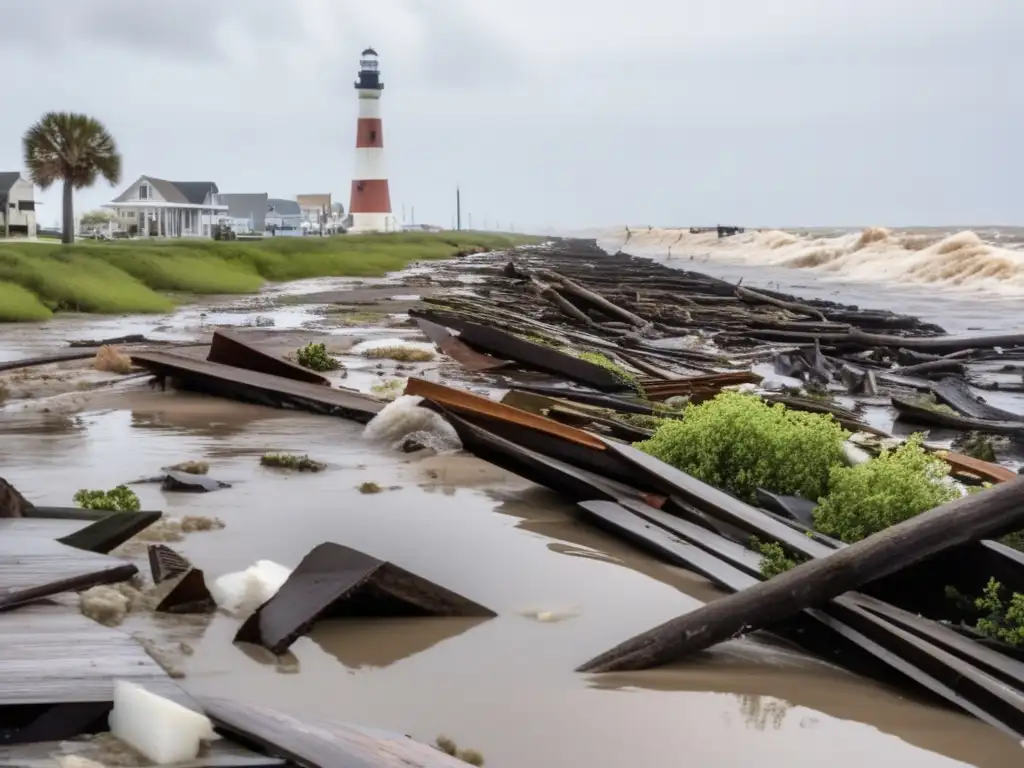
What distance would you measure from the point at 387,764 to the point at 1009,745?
6.83 ft

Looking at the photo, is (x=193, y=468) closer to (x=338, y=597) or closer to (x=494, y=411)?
(x=494, y=411)

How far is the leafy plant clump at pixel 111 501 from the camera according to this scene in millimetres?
5488

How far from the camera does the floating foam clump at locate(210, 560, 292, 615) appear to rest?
447 cm

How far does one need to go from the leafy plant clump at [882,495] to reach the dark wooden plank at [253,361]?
5551 millimetres

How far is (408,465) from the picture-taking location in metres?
7.57

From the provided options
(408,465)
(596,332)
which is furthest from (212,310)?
(408,465)

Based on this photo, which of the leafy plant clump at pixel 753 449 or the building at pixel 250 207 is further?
the building at pixel 250 207

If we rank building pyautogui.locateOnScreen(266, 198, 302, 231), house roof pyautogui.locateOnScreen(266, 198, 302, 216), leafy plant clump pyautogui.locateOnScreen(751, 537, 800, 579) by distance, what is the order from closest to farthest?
1. leafy plant clump pyautogui.locateOnScreen(751, 537, 800, 579)
2. building pyautogui.locateOnScreen(266, 198, 302, 231)
3. house roof pyautogui.locateOnScreen(266, 198, 302, 216)

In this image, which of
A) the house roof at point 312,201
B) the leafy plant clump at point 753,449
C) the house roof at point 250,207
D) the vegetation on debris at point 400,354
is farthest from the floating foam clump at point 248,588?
the house roof at point 312,201

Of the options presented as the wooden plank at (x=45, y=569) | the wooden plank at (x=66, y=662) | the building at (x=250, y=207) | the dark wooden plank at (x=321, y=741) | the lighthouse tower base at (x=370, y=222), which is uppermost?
the building at (x=250, y=207)

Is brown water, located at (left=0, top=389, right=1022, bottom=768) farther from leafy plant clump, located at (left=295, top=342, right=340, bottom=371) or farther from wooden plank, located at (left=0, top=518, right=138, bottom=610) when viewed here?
leafy plant clump, located at (left=295, top=342, right=340, bottom=371)

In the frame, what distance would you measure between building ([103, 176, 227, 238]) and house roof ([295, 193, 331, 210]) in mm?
66586

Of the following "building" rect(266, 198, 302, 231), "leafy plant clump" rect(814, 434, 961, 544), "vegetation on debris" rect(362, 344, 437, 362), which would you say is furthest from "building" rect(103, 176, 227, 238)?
"leafy plant clump" rect(814, 434, 961, 544)

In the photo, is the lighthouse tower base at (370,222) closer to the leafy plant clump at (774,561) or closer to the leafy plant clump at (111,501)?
the leafy plant clump at (111,501)
